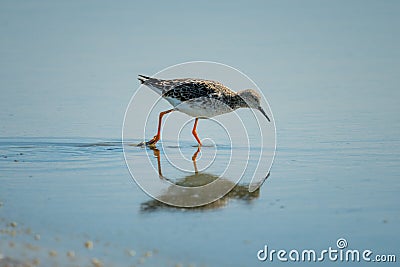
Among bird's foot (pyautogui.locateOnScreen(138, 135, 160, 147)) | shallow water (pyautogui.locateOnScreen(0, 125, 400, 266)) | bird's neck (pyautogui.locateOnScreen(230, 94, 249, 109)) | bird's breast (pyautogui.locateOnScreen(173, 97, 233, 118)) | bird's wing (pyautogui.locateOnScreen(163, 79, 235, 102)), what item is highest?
bird's wing (pyautogui.locateOnScreen(163, 79, 235, 102))

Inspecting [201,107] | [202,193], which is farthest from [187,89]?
[202,193]

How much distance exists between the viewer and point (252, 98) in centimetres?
977

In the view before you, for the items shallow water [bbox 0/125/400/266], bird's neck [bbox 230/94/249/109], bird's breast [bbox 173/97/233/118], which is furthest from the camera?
bird's neck [bbox 230/94/249/109]

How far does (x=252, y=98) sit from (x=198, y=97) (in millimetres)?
909

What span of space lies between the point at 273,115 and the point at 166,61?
3867 mm

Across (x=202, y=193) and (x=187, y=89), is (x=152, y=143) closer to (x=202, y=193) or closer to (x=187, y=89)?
(x=187, y=89)

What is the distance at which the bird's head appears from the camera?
9750 millimetres

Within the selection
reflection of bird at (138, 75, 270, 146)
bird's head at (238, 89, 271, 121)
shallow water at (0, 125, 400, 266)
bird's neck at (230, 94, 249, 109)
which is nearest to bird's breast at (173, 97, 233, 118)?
reflection of bird at (138, 75, 270, 146)

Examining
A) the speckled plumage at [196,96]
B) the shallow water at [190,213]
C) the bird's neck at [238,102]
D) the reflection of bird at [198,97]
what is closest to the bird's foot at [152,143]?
the reflection of bird at [198,97]

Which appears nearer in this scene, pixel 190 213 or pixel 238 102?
pixel 190 213

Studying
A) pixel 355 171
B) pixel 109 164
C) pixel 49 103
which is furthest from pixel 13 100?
pixel 355 171

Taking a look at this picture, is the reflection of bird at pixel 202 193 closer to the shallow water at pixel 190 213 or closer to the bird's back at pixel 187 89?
the shallow water at pixel 190 213

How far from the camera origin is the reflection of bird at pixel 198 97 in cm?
937

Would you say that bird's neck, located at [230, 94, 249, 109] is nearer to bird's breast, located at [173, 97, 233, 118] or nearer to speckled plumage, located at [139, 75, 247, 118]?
speckled plumage, located at [139, 75, 247, 118]
